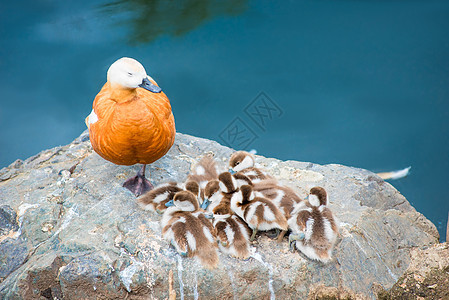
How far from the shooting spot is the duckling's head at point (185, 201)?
2.54 m

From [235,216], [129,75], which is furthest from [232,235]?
[129,75]

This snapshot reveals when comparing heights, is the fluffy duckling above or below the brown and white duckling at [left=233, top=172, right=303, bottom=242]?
below

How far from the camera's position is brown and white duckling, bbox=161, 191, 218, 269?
2400 millimetres

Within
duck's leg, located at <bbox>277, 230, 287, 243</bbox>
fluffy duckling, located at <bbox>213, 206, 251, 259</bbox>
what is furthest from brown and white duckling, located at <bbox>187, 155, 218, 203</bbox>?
duck's leg, located at <bbox>277, 230, 287, 243</bbox>

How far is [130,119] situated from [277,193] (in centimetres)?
102

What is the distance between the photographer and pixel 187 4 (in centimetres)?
525

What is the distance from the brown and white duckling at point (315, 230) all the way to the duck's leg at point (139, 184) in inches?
42.0

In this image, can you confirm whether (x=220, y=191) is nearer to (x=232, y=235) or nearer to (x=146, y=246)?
(x=232, y=235)

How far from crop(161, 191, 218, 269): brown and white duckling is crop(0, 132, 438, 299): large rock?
6 centimetres

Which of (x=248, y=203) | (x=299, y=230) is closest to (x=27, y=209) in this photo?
(x=248, y=203)

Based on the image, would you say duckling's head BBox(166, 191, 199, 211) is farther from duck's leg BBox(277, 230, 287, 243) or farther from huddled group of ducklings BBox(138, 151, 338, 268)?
duck's leg BBox(277, 230, 287, 243)

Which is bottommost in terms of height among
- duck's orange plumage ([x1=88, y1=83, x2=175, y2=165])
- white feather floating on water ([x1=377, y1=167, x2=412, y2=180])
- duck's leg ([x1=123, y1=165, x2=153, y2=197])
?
duck's leg ([x1=123, y1=165, x2=153, y2=197])

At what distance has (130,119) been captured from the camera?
2.62 meters

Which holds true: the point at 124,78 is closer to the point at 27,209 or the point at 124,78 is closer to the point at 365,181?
the point at 27,209
